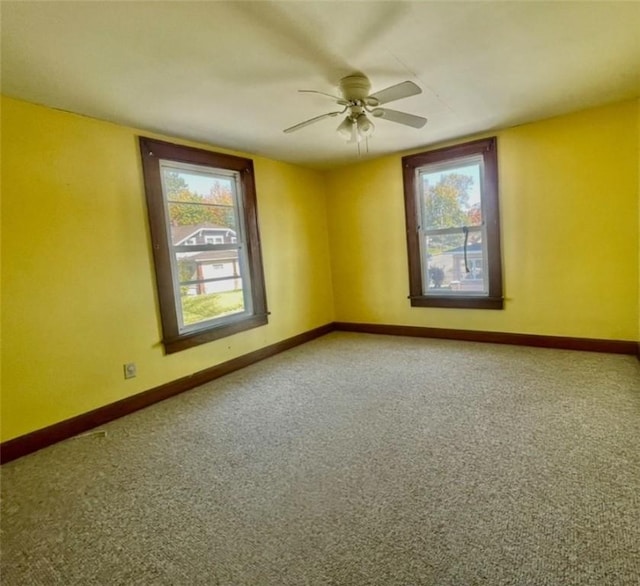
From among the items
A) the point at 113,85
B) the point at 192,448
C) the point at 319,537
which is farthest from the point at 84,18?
the point at 319,537

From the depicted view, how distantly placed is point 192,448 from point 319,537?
3.75 ft

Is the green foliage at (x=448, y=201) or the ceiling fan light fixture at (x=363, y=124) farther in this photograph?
the green foliage at (x=448, y=201)

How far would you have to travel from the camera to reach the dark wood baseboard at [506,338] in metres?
3.38

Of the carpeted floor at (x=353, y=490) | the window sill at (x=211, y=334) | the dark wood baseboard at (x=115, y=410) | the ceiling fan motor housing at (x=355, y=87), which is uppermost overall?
the ceiling fan motor housing at (x=355, y=87)

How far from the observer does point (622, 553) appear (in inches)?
50.3

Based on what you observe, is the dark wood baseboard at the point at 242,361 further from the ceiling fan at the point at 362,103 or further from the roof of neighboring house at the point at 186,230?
the ceiling fan at the point at 362,103

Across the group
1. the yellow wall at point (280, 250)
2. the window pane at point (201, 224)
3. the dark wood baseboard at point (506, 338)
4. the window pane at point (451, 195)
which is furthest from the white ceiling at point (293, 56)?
the dark wood baseboard at point (506, 338)

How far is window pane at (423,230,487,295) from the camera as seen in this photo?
4070 millimetres

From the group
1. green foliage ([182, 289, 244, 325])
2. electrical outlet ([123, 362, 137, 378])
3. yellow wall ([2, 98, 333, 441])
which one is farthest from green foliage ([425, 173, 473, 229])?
electrical outlet ([123, 362, 137, 378])

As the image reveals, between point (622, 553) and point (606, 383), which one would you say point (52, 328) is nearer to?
point (622, 553)

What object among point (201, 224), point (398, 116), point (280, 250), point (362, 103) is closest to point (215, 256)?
point (201, 224)

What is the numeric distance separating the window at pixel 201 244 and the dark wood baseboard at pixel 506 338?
1641 mm

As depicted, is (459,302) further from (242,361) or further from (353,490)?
(353,490)

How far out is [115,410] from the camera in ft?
9.26
